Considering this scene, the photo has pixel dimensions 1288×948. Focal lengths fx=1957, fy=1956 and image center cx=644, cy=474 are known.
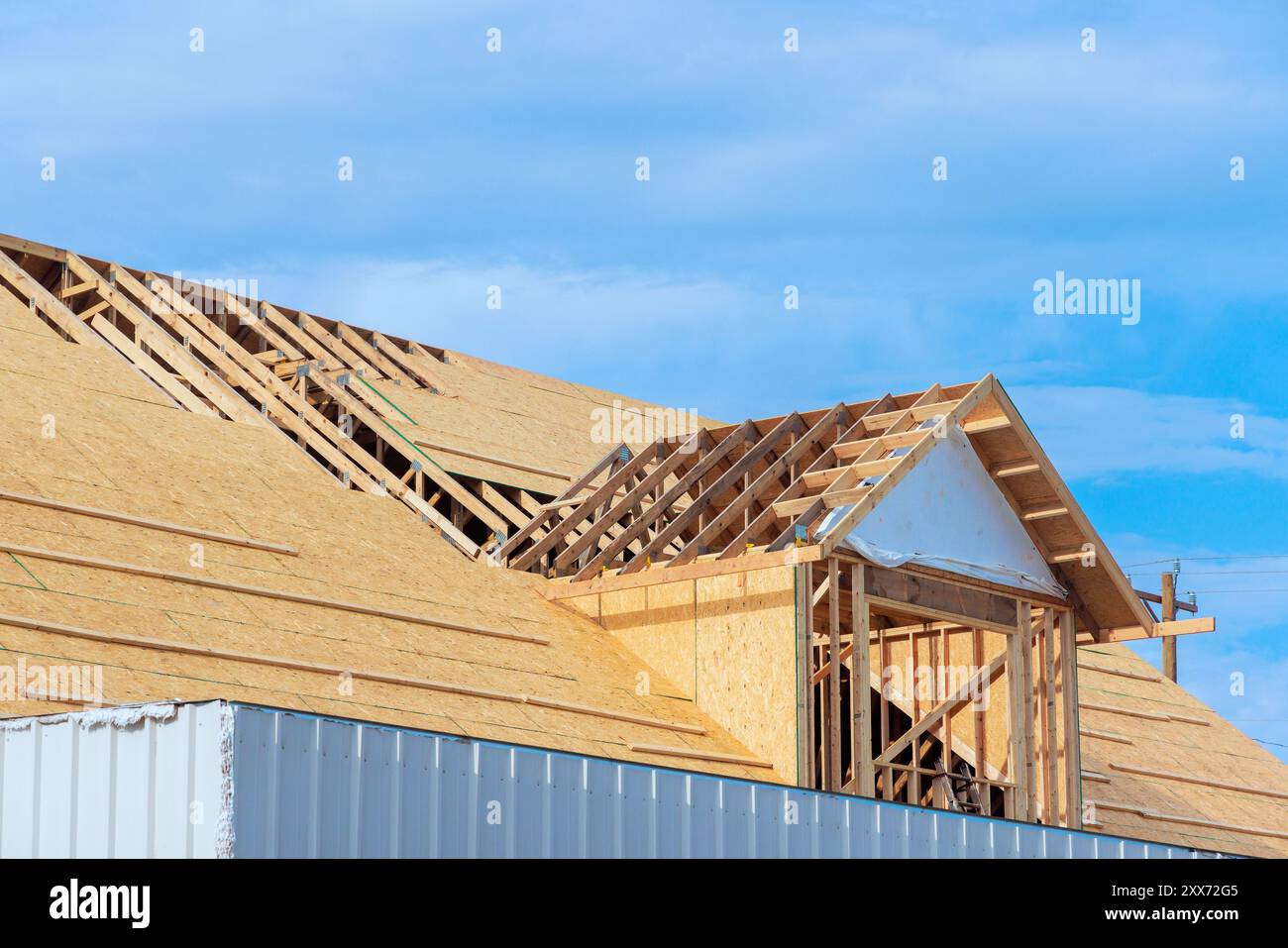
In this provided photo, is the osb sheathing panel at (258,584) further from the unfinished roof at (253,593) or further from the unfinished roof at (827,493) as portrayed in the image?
the unfinished roof at (827,493)

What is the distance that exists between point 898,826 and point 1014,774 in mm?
6263

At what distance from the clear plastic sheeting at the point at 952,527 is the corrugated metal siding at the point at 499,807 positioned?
504cm

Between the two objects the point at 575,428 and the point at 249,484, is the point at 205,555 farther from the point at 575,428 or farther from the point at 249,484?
the point at 575,428

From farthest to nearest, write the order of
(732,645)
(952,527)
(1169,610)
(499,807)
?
1. (1169,610)
2. (952,527)
3. (732,645)
4. (499,807)

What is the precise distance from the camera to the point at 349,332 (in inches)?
966

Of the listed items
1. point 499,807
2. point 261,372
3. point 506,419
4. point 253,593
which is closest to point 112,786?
point 499,807

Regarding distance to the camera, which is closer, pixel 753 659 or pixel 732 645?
pixel 753 659

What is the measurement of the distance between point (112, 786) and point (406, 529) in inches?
348

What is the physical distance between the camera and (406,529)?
59.8ft

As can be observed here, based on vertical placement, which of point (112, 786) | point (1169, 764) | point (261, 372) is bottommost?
point (112, 786)

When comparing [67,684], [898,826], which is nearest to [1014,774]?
[898,826]

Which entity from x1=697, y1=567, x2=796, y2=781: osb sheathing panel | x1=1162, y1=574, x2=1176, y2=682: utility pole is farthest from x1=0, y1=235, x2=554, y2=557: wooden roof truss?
x1=1162, y1=574, x2=1176, y2=682: utility pole

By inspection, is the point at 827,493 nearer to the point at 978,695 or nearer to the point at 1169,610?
the point at 978,695

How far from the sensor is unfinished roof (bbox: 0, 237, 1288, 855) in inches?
555
